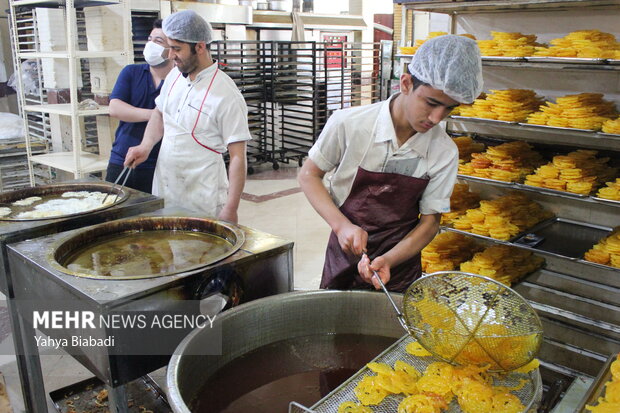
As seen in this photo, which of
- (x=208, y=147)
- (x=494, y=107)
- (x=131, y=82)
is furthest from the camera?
(x=131, y=82)

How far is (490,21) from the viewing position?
3.22m

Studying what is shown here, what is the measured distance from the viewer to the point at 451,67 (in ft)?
5.24

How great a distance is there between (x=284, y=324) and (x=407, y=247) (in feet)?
1.67

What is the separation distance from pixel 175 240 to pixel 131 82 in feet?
5.18

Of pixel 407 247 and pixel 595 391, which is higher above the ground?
pixel 407 247

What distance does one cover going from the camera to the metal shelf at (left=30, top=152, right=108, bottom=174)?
3797mm

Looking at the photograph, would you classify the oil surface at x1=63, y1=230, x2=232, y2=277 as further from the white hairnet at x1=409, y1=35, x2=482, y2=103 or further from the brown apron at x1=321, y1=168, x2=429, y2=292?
the white hairnet at x1=409, y1=35, x2=482, y2=103

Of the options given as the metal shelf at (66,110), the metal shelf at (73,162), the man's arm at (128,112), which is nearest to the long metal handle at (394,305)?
the man's arm at (128,112)

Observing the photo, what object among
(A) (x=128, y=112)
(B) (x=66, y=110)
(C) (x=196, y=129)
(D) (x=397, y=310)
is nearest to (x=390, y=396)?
(D) (x=397, y=310)

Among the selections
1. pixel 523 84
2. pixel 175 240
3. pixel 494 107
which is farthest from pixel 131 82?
pixel 523 84

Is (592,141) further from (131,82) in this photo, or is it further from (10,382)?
(10,382)

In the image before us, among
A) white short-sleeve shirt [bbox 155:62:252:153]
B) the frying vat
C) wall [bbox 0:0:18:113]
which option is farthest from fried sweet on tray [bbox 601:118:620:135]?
wall [bbox 0:0:18:113]

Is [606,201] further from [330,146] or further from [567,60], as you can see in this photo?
[330,146]

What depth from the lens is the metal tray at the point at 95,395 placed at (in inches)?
93.5
